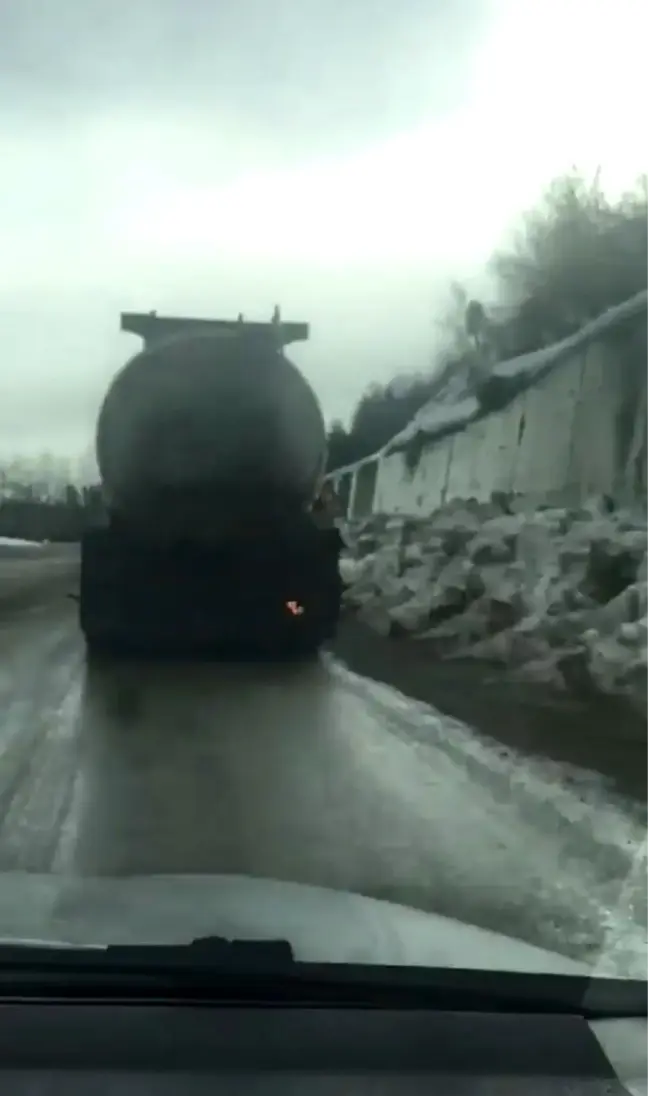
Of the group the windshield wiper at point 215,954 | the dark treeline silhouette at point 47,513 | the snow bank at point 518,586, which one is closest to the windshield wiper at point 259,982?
the windshield wiper at point 215,954

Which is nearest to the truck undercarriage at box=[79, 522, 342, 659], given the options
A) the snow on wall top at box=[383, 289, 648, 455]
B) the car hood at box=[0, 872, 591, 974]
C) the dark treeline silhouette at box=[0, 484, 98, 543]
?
the dark treeline silhouette at box=[0, 484, 98, 543]

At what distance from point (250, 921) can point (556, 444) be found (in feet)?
41.6

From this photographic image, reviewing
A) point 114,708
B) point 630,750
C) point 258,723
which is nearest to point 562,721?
point 630,750

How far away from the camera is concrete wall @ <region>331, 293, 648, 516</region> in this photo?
596 inches

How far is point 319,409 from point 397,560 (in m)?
2.62

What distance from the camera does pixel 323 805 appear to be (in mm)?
7102

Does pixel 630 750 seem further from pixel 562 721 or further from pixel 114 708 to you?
pixel 114 708

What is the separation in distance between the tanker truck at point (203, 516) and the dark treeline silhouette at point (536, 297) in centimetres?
96

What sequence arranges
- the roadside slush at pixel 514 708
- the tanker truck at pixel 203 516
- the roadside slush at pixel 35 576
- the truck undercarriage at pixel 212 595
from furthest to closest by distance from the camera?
the roadside slush at pixel 35 576, the tanker truck at pixel 203 516, the truck undercarriage at pixel 212 595, the roadside slush at pixel 514 708

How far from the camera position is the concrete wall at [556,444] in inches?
596

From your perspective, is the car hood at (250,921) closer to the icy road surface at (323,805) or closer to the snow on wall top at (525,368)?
the icy road surface at (323,805)

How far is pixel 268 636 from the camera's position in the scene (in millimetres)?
12461

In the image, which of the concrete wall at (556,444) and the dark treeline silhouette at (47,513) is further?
the concrete wall at (556,444)

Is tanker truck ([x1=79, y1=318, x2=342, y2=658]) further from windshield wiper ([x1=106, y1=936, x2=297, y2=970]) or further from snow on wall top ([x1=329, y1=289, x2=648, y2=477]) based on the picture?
windshield wiper ([x1=106, y1=936, x2=297, y2=970])
